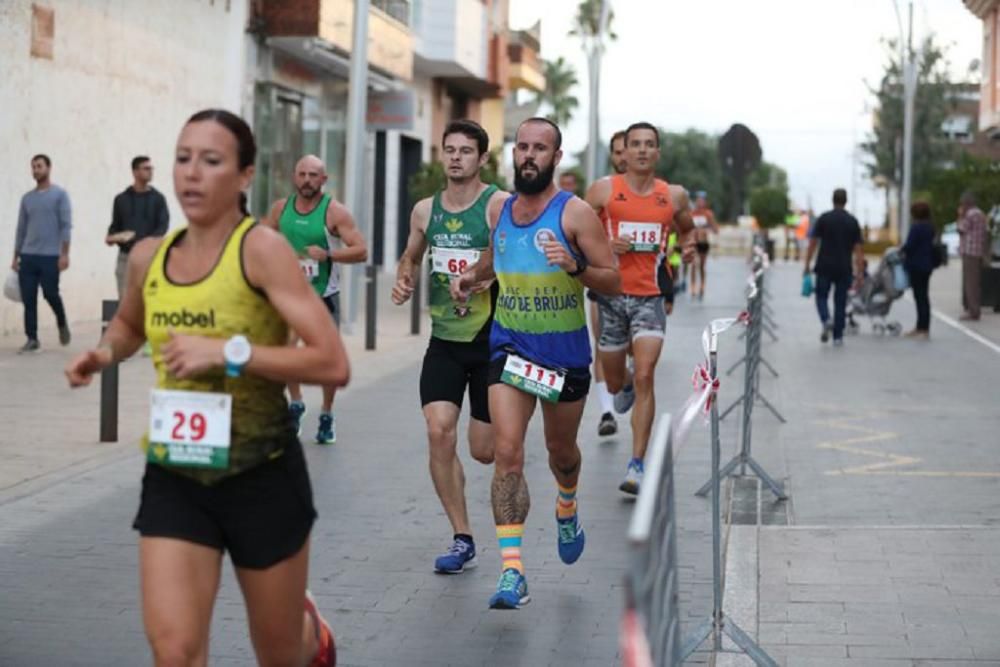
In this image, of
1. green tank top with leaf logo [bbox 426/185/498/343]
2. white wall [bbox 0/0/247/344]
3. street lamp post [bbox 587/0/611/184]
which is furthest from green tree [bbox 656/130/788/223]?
green tank top with leaf logo [bbox 426/185/498/343]

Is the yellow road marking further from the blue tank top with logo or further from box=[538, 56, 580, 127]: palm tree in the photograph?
box=[538, 56, 580, 127]: palm tree

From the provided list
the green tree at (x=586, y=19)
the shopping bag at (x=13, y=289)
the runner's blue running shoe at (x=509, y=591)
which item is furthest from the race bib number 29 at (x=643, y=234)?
the green tree at (x=586, y=19)

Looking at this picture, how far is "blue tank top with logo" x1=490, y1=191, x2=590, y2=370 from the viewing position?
24.3ft

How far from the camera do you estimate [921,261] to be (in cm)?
2516

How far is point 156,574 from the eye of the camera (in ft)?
14.8

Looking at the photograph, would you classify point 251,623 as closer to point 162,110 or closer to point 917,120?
point 162,110

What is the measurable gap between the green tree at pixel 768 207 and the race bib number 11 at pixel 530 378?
80365 millimetres

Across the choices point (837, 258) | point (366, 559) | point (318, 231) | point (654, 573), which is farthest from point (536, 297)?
point (837, 258)

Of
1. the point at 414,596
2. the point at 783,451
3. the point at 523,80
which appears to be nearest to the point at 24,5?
the point at 783,451

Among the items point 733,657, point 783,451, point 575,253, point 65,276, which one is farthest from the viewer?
point 65,276

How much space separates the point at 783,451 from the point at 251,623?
320 inches

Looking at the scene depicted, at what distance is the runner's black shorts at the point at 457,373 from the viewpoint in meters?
8.07

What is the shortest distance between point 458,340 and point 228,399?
137 inches

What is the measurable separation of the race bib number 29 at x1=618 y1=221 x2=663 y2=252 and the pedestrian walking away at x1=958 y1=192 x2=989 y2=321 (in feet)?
57.9
